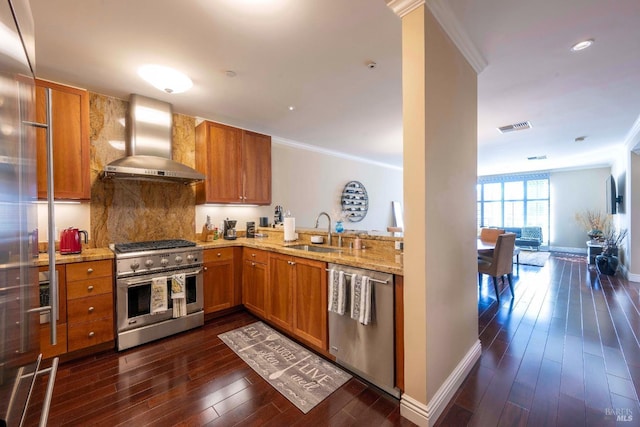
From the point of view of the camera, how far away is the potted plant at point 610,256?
4.90 metres

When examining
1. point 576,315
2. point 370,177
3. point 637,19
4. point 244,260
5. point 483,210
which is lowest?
point 576,315

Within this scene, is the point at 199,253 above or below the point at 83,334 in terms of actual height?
above

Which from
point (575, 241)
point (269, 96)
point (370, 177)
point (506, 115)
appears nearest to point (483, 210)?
point (575, 241)

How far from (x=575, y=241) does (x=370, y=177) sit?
6.33 metres

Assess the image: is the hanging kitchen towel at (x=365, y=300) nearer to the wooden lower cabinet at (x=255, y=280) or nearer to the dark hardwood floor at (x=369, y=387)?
the dark hardwood floor at (x=369, y=387)

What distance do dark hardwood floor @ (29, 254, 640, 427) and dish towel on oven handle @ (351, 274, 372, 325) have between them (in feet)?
1.82

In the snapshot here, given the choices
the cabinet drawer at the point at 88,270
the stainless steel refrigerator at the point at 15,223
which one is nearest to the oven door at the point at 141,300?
the cabinet drawer at the point at 88,270

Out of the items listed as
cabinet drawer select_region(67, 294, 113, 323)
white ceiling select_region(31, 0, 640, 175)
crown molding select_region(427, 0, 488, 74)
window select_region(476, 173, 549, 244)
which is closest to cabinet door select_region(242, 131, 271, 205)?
white ceiling select_region(31, 0, 640, 175)

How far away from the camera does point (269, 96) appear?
2.94 m

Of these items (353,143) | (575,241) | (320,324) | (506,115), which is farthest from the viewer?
→ (575,241)

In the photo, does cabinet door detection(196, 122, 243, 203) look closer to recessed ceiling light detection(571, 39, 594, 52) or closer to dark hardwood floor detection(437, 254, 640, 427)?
dark hardwood floor detection(437, 254, 640, 427)

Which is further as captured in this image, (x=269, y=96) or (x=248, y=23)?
(x=269, y=96)

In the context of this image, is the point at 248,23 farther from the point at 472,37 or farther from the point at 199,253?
the point at 199,253
